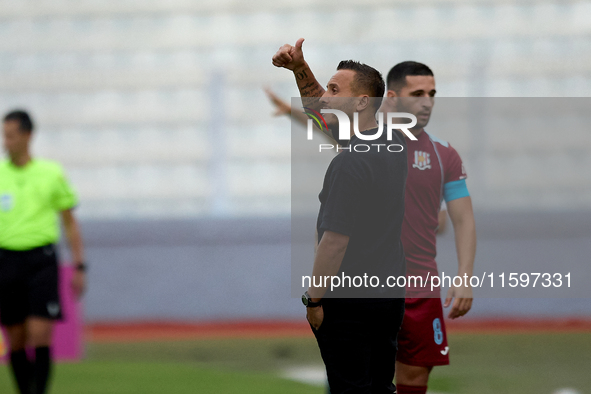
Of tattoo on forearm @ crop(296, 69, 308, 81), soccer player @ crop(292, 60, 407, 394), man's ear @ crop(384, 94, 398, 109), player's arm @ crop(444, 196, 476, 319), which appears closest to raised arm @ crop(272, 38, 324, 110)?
tattoo on forearm @ crop(296, 69, 308, 81)

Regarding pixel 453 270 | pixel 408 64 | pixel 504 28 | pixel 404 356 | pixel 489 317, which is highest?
pixel 504 28

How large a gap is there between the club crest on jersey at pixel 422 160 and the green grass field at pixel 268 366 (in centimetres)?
244

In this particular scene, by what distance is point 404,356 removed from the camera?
4.03m

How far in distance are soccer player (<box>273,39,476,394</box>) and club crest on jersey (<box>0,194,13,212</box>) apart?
2953 mm

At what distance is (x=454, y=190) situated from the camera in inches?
157

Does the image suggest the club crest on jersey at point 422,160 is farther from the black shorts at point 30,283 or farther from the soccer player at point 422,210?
the black shorts at point 30,283

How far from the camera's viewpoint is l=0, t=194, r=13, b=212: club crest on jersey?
5.54 meters

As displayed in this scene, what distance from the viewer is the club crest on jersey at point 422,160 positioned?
3961 mm

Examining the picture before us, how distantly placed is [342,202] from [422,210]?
1142mm

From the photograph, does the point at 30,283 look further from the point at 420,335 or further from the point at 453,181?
the point at 453,181

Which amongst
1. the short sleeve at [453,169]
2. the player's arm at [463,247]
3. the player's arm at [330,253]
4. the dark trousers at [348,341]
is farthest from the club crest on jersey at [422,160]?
the player's arm at [330,253]

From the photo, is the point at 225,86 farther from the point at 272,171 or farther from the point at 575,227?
the point at 575,227

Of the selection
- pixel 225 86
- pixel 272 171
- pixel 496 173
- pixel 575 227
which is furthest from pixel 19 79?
pixel 575 227

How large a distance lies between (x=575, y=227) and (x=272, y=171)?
13.5 ft
